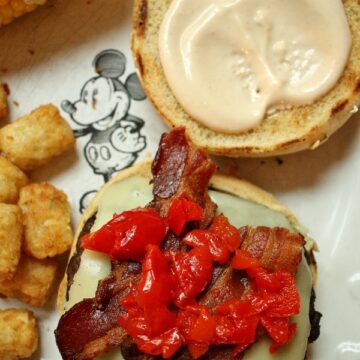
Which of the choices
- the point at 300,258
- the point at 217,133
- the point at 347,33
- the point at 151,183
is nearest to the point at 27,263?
the point at 151,183

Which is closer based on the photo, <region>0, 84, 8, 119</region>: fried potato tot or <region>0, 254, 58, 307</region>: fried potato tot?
<region>0, 254, 58, 307</region>: fried potato tot

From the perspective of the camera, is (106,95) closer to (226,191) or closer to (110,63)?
(110,63)

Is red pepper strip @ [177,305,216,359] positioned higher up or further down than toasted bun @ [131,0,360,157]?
further down

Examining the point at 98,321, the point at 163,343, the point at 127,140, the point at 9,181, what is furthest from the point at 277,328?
the point at 9,181

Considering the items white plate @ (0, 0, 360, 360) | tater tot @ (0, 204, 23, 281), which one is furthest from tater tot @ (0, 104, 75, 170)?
tater tot @ (0, 204, 23, 281)

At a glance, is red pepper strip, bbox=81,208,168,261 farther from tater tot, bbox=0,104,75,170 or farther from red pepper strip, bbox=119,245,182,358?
tater tot, bbox=0,104,75,170

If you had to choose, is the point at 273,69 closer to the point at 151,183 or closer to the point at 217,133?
the point at 217,133
